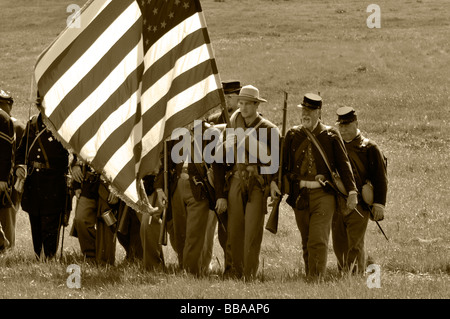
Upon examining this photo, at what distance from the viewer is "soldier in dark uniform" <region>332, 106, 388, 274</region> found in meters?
11.6

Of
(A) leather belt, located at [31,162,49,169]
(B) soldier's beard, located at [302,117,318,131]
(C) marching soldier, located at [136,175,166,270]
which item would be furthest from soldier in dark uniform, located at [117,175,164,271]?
(B) soldier's beard, located at [302,117,318,131]

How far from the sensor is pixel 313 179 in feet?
36.5

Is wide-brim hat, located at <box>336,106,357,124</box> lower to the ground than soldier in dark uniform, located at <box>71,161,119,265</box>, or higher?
higher

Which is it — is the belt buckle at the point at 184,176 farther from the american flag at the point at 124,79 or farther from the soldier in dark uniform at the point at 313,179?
the american flag at the point at 124,79

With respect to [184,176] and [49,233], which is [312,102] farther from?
[49,233]

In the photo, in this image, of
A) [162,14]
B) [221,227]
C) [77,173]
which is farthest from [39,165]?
[162,14]

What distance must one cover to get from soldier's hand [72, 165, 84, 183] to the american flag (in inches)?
82.7

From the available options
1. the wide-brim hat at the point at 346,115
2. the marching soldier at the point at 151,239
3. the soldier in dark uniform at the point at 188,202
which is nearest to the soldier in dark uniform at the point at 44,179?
the marching soldier at the point at 151,239

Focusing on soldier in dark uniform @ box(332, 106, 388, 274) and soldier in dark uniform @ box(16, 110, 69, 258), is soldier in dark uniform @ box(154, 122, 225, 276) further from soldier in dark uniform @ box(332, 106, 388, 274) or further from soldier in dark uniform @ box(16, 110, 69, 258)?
soldier in dark uniform @ box(332, 106, 388, 274)

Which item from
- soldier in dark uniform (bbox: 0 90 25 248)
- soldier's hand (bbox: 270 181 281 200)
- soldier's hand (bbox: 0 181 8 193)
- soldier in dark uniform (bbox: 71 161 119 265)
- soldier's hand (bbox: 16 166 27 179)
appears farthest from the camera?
soldier in dark uniform (bbox: 0 90 25 248)

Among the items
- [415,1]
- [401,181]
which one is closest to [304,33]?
[415,1]

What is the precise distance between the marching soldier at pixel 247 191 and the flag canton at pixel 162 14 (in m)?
1.52

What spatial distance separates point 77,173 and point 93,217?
655 mm

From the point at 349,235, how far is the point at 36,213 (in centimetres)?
444
